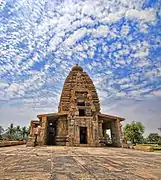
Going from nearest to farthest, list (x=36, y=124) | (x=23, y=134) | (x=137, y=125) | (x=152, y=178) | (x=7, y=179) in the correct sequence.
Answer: (x=7, y=179)
(x=152, y=178)
(x=36, y=124)
(x=137, y=125)
(x=23, y=134)

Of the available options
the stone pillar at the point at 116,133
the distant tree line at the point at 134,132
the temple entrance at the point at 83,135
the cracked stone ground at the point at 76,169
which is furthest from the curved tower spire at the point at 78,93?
the distant tree line at the point at 134,132

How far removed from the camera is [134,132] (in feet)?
191

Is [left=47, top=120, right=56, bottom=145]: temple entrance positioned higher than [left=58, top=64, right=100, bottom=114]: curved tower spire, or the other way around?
[left=58, top=64, right=100, bottom=114]: curved tower spire

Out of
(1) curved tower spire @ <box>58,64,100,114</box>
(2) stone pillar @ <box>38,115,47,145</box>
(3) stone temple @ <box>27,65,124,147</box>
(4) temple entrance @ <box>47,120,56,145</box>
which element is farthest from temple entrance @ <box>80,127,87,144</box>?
(2) stone pillar @ <box>38,115,47,145</box>

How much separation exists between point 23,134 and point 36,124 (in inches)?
1983

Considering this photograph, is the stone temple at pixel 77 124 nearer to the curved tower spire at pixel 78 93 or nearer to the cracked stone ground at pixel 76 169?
the curved tower spire at pixel 78 93

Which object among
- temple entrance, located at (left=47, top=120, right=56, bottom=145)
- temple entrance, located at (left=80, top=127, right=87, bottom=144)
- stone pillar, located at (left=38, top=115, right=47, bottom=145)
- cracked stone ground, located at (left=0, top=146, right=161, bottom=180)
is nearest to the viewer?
cracked stone ground, located at (left=0, top=146, right=161, bottom=180)

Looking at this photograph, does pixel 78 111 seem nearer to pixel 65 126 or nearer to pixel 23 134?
pixel 65 126

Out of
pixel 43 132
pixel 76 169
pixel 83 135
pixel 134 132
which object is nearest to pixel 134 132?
pixel 134 132

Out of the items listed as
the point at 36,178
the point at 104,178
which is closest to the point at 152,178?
the point at 104,178

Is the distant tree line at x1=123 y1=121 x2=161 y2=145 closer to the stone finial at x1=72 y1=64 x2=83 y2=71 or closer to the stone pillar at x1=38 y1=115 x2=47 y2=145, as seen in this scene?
the stone finial at x1=72 y1=64 x2=83 y2=71

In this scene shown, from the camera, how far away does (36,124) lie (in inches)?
1300

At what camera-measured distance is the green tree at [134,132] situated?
57375mm

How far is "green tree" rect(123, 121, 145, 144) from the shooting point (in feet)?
188
